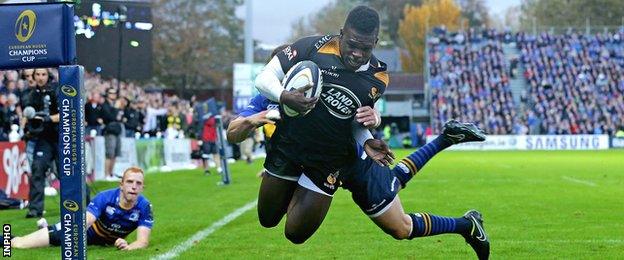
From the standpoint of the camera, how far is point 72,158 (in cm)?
663

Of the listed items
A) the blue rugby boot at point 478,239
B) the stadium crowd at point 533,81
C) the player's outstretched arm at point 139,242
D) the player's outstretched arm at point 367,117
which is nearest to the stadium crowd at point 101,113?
the player's outstretched arm at point 139,242

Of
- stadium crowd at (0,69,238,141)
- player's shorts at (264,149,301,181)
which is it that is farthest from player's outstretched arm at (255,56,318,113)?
stadium crowd at (0,69,238,141)

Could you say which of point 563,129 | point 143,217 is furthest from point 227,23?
point 143,217

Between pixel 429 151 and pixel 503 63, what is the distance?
203ft

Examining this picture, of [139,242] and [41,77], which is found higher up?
[41,77]

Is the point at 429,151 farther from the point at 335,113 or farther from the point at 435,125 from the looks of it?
the point at 435,125

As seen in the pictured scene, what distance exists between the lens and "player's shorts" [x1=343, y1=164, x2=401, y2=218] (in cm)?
775

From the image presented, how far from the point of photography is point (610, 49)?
70625 millimetres

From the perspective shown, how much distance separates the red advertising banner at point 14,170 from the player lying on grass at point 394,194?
8.66 meters

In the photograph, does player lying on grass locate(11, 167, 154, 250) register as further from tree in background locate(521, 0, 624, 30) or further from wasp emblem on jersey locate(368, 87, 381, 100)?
tree in background locate(521, 0, 624, 30)

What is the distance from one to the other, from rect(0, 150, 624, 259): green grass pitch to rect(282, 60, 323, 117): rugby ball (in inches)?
117

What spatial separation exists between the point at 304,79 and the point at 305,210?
4.82 feet

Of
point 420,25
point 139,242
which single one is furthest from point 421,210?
point 420,25

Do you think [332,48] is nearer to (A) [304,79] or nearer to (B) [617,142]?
(A) [304,79]
